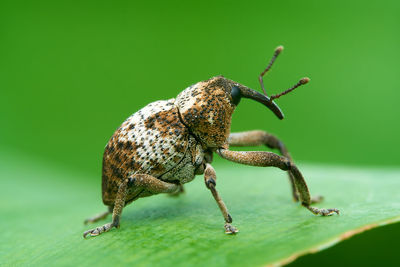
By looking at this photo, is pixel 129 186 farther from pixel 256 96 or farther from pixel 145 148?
pixel 256 96

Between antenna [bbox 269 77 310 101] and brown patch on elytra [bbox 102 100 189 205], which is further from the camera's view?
antenna [bbox 269 77 310 101]

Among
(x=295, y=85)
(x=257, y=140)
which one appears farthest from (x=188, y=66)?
(x=295, y=85)

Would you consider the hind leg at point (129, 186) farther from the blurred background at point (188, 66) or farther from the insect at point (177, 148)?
the blurred background at point (188, 66)

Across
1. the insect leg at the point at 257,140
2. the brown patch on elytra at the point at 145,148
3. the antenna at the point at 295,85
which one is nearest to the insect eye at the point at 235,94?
the antenna at the point at 295,85

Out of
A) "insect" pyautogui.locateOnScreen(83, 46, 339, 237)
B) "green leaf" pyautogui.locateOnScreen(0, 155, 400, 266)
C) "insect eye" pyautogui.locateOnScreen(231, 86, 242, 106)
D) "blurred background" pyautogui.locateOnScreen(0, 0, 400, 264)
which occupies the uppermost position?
"blurred background" pyautogui.locateOnScreen(0, 0, 400, 264)

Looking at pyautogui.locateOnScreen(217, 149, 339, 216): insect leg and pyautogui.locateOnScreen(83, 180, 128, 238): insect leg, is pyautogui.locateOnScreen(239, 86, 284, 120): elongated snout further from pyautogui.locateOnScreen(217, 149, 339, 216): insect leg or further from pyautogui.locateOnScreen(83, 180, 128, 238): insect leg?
pyautogui.locateOnScreen(83, 180, 128, 238): insect leg

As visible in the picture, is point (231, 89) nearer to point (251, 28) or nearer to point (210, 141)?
point (210, 141)

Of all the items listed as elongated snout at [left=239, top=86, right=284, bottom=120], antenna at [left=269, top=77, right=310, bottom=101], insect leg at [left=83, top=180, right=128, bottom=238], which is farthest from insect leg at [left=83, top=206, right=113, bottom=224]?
antenna at [left=269, top=77, right=310, bottom=101]
